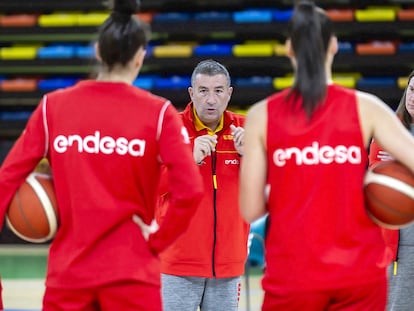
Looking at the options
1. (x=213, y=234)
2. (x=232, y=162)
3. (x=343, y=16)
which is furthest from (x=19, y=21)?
(x=213, y=234)

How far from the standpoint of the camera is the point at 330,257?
3066mm

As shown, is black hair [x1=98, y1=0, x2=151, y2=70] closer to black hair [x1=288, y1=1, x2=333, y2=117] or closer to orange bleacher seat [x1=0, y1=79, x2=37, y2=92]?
black hair [x1=288, y1=1, x2=333, y2=117]

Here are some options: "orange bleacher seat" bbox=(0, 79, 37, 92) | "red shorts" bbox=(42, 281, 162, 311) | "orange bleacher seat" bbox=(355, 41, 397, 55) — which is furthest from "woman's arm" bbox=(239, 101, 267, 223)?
"orange bleacher seat" bbox=(0, 79, 37, 92)

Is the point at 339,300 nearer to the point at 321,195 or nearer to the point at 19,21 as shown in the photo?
the point at 321,195

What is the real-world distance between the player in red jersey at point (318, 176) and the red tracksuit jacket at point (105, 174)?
32 centimetres

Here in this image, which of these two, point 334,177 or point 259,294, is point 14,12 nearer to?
point 259,294

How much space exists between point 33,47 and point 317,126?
10100 mm

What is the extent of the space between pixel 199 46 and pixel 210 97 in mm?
7482

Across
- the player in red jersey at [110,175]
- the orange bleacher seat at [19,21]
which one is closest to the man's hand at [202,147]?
the player in red jersey at [110,175]

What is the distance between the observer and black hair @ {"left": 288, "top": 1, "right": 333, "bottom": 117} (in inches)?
121

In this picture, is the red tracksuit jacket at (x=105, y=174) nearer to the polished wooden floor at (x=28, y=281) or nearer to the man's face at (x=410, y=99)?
the man's face at (x=410, y=99)

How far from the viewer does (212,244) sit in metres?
4.53

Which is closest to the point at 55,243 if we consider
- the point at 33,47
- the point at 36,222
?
the point at 36,222

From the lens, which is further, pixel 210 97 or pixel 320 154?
pixel 210 97
